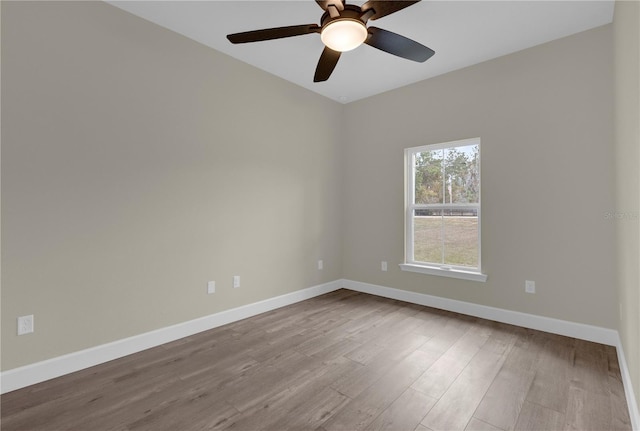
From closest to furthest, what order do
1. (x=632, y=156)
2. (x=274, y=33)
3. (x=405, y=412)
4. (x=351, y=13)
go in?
(x=632, y=156) → (x=405, y=412) → (x=351, y=13) → (x=274, y=33)

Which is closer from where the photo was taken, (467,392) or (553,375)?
(467,392)

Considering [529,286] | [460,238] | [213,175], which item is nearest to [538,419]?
[529,286]

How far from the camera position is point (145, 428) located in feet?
5.29

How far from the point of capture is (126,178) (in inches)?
97.0

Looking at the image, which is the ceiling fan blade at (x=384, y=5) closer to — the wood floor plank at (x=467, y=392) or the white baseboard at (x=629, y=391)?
→ the wood floor plank at (x=467, y=392)

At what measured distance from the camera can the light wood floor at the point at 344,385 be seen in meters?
1.67

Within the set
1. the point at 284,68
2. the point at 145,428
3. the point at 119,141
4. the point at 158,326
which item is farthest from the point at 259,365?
the point at 284,68

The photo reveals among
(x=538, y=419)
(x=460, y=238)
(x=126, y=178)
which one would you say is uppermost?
(x=126, y=178)

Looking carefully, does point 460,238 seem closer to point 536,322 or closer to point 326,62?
point 536,322

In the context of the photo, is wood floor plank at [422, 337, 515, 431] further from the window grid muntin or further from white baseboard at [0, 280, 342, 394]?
white baseboard at [0, 280, 342, 394]

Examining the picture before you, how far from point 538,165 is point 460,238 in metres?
1.07

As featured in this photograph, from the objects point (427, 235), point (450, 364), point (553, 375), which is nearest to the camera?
point (553, 375)

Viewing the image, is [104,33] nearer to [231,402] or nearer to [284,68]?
[284,68]

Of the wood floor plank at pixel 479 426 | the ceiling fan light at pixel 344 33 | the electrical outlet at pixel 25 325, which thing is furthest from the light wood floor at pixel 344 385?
the ceiling fan light at pixel 344 33
